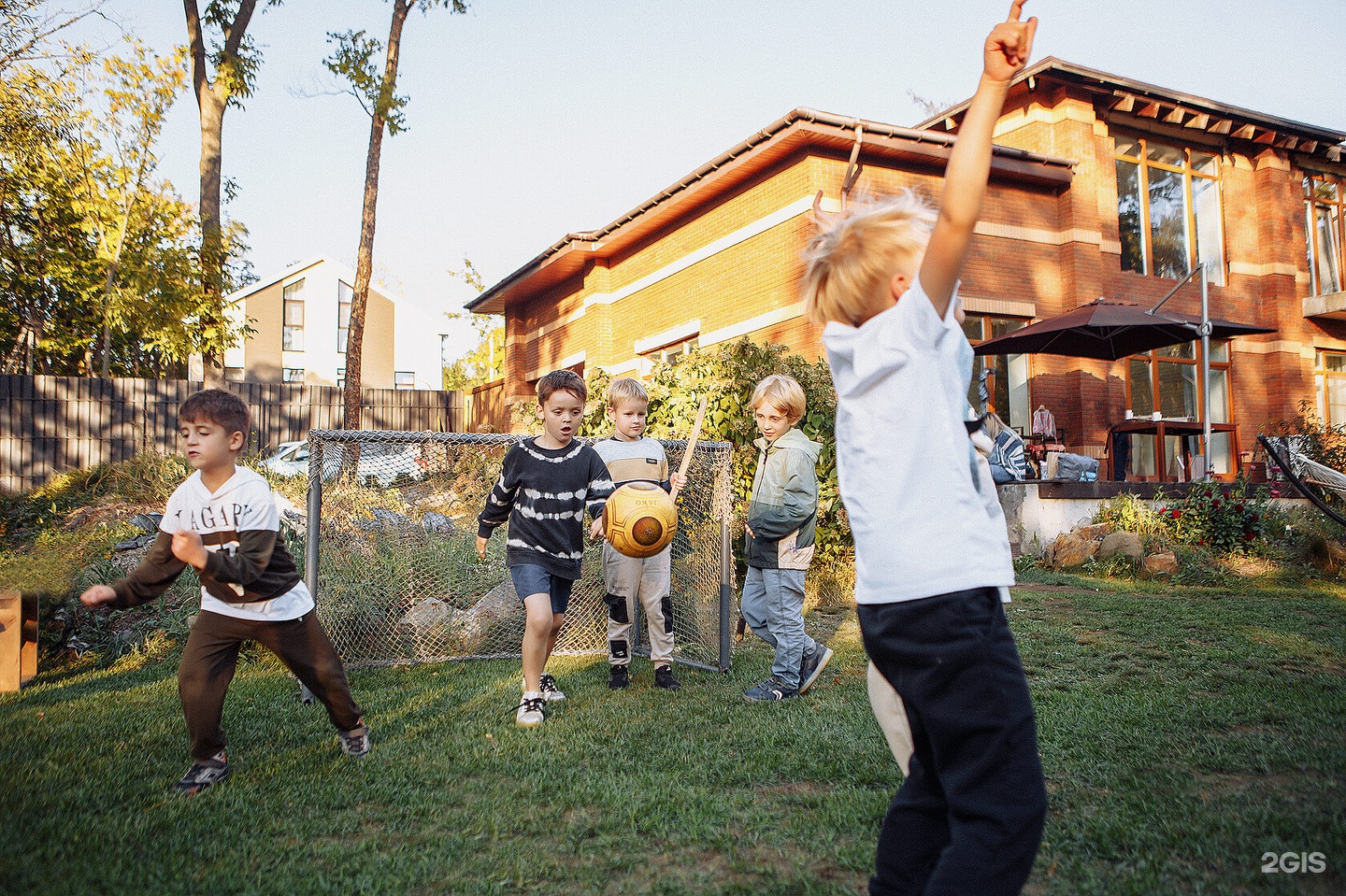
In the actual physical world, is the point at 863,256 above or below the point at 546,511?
above

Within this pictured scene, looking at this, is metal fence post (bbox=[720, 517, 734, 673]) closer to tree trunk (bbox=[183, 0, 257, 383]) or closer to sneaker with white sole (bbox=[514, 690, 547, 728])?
sneaker with white sole (bbox=[514, 690, 547, 728])

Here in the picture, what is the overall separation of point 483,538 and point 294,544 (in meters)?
3.80

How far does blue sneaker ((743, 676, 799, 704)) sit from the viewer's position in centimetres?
466

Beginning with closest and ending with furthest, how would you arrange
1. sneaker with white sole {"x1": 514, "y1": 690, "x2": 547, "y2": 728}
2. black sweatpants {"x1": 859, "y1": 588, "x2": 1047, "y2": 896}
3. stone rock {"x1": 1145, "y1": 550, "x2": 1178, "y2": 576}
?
black sweatpants {"x1": 859, "y1": 588, "x2": 1047, "y2": 896} < sneaker with white sole {"x1": 514, "y1": 690, "x2": 547, "y2": 728} < stone rock {"x1": 1145, "y1": 550, "x2": 1178, "y2": 576}

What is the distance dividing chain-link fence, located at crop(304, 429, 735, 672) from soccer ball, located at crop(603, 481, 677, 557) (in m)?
1.09

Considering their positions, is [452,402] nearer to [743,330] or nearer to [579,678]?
[743,330]

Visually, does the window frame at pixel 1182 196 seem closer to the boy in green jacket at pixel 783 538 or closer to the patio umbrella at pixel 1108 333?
the patio umbrella at pixel 1108 333

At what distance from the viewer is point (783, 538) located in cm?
486

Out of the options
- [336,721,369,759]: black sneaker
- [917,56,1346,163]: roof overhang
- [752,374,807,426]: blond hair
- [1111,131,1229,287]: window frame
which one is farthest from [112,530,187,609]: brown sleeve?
[1111,131,1229,287]: window frame

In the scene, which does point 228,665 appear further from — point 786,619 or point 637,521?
point 786,619

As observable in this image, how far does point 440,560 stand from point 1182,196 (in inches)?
626

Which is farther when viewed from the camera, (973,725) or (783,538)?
(783,538)

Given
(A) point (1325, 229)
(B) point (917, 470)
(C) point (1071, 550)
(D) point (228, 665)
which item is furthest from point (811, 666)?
(A) point (1325, 229)

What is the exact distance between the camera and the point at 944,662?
1.68 m
